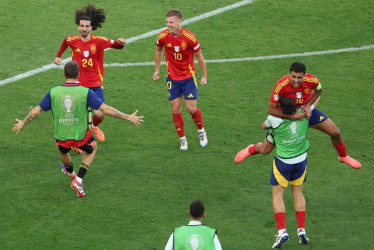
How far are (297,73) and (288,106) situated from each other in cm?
55

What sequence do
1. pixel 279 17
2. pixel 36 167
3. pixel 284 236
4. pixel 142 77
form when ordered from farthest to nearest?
pixel 279 17 < pixel 142 77 < pixel 36 167 < pixel 284 236

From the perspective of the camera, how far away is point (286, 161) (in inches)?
447

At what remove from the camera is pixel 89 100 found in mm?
12391

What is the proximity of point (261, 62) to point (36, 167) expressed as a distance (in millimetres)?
7229

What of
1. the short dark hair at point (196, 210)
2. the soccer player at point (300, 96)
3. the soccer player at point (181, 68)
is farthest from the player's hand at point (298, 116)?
the soccer player at point (181, 68)

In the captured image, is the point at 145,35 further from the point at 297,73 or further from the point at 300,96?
the point at 297,73

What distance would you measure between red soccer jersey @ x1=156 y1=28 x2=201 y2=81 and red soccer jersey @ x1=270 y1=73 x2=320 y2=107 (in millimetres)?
3398

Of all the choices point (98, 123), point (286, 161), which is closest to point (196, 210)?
point (286, 161)

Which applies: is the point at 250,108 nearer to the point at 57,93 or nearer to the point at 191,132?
the point at 191,132

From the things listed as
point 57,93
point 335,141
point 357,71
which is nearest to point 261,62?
point 357,71

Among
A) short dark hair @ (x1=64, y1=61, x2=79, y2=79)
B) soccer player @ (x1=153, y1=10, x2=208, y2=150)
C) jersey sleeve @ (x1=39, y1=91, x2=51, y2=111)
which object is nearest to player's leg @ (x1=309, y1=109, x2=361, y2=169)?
soccer player @ (x1=153, y1=10, x2=208, y2=150)

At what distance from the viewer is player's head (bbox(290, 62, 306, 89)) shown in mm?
11359

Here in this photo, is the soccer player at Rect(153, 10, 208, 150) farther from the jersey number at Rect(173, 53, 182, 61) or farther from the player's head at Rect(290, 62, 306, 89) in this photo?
the player's head at Rect(290, 62, 306, 89)

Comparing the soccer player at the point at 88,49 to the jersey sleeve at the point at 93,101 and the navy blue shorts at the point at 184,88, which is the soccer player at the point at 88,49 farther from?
the jersey sleeve at the point at 93,101
